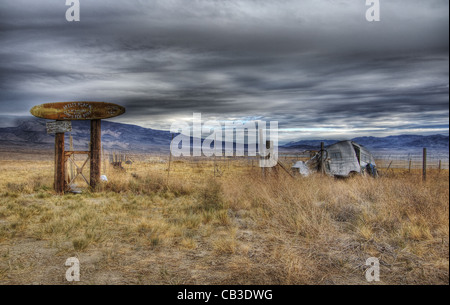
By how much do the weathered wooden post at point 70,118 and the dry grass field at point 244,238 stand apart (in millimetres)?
2617

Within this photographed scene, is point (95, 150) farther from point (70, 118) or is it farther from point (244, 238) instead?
point (244, 238)

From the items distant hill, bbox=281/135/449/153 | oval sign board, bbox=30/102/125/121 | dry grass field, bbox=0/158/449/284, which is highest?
distant hill, bbox=281/135/449/153

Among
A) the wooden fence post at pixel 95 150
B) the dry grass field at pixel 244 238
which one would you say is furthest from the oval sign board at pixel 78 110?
the dry grass field at pixel 244 238

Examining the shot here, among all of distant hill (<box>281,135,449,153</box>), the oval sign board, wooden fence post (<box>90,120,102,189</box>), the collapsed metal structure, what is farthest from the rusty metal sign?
distant hill (<box>281,135,449,153</box>)

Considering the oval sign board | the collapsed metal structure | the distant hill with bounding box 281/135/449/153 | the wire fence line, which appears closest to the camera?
the oval sign board

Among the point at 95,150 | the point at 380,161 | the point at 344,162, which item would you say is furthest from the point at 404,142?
the point at 95,150

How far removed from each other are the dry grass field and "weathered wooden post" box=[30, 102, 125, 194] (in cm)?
262

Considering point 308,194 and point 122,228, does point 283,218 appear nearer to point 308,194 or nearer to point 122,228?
point 308,194

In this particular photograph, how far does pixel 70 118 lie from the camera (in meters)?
12.8

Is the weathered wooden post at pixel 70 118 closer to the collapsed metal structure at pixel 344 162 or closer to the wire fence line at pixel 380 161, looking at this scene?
the wire fence line at pixel 380 161

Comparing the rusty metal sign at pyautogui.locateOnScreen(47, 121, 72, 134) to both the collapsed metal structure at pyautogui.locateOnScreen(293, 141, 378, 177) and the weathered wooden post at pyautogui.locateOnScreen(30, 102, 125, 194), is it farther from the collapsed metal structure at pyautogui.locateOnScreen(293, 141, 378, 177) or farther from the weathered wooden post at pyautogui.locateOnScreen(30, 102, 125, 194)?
the collapsed metal structure at pyautogui.locateOnScreen(293, 141, 378, 177)

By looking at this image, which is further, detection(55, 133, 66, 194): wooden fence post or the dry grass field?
detection(55, 133, 66, 194): wooden fence post

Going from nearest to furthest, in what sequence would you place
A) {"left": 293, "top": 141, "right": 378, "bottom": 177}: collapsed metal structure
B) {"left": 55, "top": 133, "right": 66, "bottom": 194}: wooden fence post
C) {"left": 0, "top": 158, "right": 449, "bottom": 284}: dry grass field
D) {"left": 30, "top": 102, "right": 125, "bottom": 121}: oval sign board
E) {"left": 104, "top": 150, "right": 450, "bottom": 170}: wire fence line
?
{"left": 0, "top": 158, "right": 449, "bottom": 284}: dry grass field, {"left": 30, "top": 102, "right": 125, "bottom": 121}: oval sign board, {"left": 55, "top": 133, "right": 66, "bottom": 194}: wooden fence post, {"left": 293, "top": 141, "right": 378, "bottom": 177}: collapsed metal structure, {"left": 104, "top": 150, "right": 450, "bottom": 170}: wire fence line

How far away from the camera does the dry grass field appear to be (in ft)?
15.5
